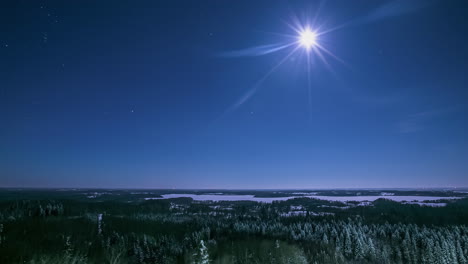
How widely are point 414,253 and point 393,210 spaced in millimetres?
92808

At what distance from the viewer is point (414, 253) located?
5259 cm

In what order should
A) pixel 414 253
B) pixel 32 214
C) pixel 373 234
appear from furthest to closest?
pixel 32 214
pixel 373 234
pixel 414 253

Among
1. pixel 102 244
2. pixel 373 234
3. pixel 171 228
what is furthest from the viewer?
pixel 171 228

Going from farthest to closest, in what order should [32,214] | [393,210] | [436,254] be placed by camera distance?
[393,210]
[32,214]
[436,254]

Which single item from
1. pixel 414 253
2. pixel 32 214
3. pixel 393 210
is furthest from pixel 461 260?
pixel 32 214

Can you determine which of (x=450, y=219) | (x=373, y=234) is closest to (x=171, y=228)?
(x=373, y=234)

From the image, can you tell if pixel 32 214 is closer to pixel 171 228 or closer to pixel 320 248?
pixel 171 228

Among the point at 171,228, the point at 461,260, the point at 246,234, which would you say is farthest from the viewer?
the point at 171,228

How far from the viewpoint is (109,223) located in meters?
90.8

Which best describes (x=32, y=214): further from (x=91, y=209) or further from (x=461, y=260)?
(x=461, y=260)

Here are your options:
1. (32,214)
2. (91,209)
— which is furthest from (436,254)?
(91,209)

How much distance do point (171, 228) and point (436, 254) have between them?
7746 centimetres

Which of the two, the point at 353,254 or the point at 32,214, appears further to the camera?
the point at 32,214

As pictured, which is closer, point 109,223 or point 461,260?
point 461,260
